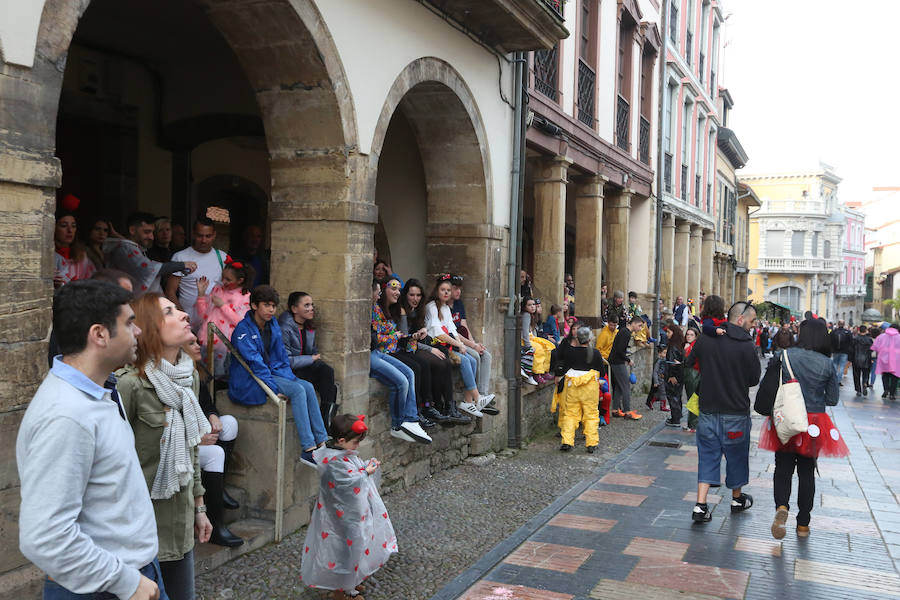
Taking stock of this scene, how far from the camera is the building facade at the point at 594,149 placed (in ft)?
41.0

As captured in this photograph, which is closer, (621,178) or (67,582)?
(67,582)

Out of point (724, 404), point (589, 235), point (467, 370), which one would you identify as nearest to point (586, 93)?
point (589, 235)

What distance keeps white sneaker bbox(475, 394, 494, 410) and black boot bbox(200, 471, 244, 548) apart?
394cm

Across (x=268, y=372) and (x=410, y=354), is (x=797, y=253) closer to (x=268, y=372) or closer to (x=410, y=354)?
(x=410, y=354)

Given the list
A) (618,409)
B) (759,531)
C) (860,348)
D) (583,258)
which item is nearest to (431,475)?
(759,531)

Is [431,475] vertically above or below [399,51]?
below

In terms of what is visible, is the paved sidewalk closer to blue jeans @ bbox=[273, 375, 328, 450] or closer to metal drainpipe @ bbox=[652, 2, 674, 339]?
blue jeans @ bbox=[273, 375, 328, 450]

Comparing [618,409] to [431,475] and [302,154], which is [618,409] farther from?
[302,154]

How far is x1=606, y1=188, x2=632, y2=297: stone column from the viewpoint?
16.9 m

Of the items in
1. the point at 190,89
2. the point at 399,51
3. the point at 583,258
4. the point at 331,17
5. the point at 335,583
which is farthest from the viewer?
the point at 583,258

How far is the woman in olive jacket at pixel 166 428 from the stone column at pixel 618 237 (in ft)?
46.9

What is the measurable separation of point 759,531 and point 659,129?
45.8 ft

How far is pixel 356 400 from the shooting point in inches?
268

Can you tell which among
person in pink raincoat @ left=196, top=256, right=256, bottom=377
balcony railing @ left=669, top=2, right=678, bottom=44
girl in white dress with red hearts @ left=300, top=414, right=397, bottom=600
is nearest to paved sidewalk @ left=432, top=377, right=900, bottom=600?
girl in white dress with red hearts @ left=300, top=414, right=397, bottom=600
